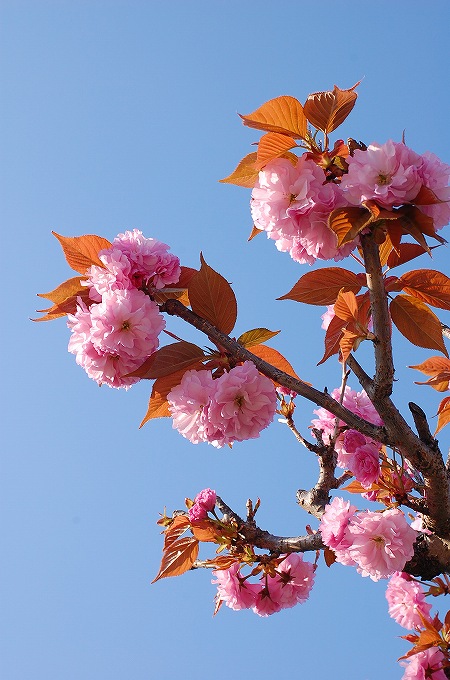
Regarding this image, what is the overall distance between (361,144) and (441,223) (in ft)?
0.86

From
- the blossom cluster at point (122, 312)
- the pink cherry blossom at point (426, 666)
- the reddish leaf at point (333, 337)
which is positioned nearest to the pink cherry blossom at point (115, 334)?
the blossom cluster at point (122, 312)

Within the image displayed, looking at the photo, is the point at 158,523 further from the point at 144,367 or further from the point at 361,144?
the point at 361,144

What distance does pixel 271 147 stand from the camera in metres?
1.60

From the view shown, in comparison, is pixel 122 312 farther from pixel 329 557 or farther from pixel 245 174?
pixel 329 557

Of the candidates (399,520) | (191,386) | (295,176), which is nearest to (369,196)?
(295,176)

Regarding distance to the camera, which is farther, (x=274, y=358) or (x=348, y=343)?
(x=274, y=358)

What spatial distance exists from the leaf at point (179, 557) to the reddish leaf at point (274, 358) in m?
0.72

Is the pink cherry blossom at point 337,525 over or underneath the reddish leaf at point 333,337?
underneath

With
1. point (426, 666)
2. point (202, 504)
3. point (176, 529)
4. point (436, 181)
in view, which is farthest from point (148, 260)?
point (426, 666)

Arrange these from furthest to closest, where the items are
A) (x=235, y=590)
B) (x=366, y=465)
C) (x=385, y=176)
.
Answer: (x=235, y=590) < (x=366, y=465) < (x=385, y=176)

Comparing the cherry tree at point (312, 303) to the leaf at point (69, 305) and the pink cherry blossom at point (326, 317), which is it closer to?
the leaf at point (69, 305)

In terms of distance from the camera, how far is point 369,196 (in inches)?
57.9

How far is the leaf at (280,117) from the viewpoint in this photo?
1.58 meters

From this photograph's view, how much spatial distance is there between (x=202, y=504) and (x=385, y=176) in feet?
3.94
